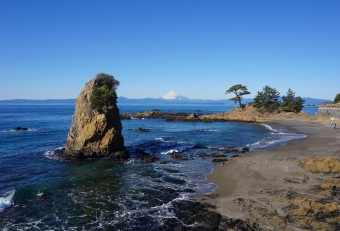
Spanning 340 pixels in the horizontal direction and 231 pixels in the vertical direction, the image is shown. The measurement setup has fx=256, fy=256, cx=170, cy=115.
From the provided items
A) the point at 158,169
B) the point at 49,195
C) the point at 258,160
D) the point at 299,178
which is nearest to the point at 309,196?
the point at 299,178

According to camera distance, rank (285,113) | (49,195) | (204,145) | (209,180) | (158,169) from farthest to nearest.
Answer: (285,113)
(204,145)
(158,169)
(209,180)
(49,195)

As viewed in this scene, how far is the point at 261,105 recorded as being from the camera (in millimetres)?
96062

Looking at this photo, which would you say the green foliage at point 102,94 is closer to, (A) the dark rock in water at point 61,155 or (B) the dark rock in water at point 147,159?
(A) the dark rock in water at point 61,155

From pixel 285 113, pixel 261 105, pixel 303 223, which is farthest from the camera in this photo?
pixel 261 105

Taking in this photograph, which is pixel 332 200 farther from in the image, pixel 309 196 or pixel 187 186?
pixel 187 186

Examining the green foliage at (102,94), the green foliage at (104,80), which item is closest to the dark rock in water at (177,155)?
the green foliage at (102,94)

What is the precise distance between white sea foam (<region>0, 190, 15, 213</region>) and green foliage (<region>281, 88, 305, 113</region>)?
293 ft

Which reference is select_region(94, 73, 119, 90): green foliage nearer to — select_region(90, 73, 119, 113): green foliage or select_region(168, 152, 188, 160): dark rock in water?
select_region(90, 73, 119, 113): green foliage

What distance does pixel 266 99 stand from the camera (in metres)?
97.1

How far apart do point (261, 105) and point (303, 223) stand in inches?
3395

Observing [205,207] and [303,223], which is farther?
[205,207]

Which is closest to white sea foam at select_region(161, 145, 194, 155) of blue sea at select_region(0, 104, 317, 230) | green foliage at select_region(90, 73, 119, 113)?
blue sea at select_region(0, 104, 317, 230)

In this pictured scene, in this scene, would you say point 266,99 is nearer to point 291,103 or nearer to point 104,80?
point 291,103

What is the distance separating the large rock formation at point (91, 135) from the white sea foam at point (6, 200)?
12.2 m
